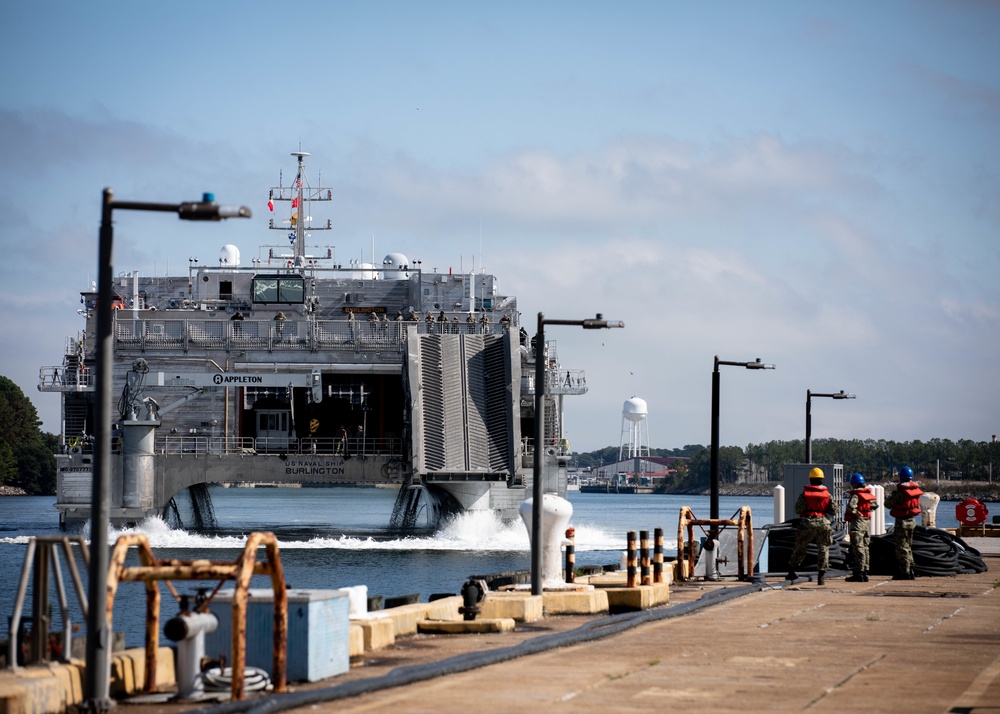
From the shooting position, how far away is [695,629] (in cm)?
1752

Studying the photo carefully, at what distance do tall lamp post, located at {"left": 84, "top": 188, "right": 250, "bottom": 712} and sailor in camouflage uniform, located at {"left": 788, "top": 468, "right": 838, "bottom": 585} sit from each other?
A: 15.0 m

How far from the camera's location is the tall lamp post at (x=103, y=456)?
11.2m

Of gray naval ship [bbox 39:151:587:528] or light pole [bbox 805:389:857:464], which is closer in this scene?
light pole [bbox 805:389:857:464]

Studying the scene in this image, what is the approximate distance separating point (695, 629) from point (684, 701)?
5.79m

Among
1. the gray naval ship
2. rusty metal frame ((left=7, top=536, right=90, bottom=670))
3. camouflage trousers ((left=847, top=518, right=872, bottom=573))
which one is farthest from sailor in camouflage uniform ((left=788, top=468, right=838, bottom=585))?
the gray naval ship

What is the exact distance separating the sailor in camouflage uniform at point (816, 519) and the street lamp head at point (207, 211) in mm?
14825

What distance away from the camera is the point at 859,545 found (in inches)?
1017

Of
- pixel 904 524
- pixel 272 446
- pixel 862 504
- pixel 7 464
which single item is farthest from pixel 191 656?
pixel 7 464

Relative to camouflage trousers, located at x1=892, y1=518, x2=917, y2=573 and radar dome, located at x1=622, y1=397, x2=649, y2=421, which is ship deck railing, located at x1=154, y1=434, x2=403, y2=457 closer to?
radar dome, located at x1=622, y1=397, x2=649, y2=421

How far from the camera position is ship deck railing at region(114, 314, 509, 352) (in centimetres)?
5888

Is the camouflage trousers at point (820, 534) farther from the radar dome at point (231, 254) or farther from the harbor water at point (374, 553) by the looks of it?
the radar dome at point (231, 254)

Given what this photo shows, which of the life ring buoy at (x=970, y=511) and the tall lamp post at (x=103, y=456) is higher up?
the tall lamp post at (x=103, y=456)

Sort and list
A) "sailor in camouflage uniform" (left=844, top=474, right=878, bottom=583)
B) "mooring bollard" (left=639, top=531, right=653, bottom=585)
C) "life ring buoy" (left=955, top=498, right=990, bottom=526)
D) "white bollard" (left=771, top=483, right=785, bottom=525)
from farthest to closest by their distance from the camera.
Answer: "life ring buoy" (left=955, top=498, right=990, bottom=526), "white bollard" (left=771, top=483, right=785, bottom=525), "sailor in camouflage uniform" (left=844, top=474, right=878, bottom=583), "mooring bollard" (left=639, top=531, right=653, bottom=585)

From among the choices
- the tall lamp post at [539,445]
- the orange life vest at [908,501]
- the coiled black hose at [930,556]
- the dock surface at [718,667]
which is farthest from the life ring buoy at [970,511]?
the tall lamp post at [539,445]
